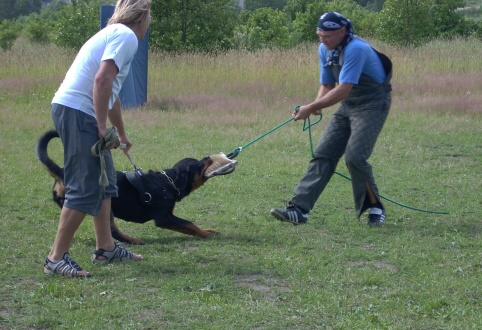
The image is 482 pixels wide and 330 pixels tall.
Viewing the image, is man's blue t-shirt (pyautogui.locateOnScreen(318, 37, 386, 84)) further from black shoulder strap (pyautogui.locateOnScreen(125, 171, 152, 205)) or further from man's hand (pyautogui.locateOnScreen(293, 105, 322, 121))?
black shoulder strap (pyautogui.locateOnScreen(125, 171, 152, 205))

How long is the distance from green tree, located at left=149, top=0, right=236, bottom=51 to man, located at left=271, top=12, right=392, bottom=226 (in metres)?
13.2

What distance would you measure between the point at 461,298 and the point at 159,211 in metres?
2.37

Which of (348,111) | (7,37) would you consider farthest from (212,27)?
(348,111)

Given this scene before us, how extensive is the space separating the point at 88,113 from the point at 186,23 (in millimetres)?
15467

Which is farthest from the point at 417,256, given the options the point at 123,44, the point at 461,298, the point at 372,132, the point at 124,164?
the point at 124,164

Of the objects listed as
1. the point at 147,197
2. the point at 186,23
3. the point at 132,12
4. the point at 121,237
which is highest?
the point at 132,12

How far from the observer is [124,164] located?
342 inches

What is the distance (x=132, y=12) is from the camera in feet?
15.1

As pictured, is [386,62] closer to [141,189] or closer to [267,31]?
[141,189]

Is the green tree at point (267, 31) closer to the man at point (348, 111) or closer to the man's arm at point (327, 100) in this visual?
the man at point (348, 111)

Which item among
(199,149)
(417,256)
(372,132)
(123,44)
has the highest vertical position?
(123,44)

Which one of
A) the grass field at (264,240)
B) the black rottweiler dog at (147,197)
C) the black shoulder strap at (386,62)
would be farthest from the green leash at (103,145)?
the black shoulder strap at (386,62)

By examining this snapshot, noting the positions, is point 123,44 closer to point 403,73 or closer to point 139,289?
point 139,289

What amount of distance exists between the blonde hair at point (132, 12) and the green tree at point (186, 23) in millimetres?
14482
